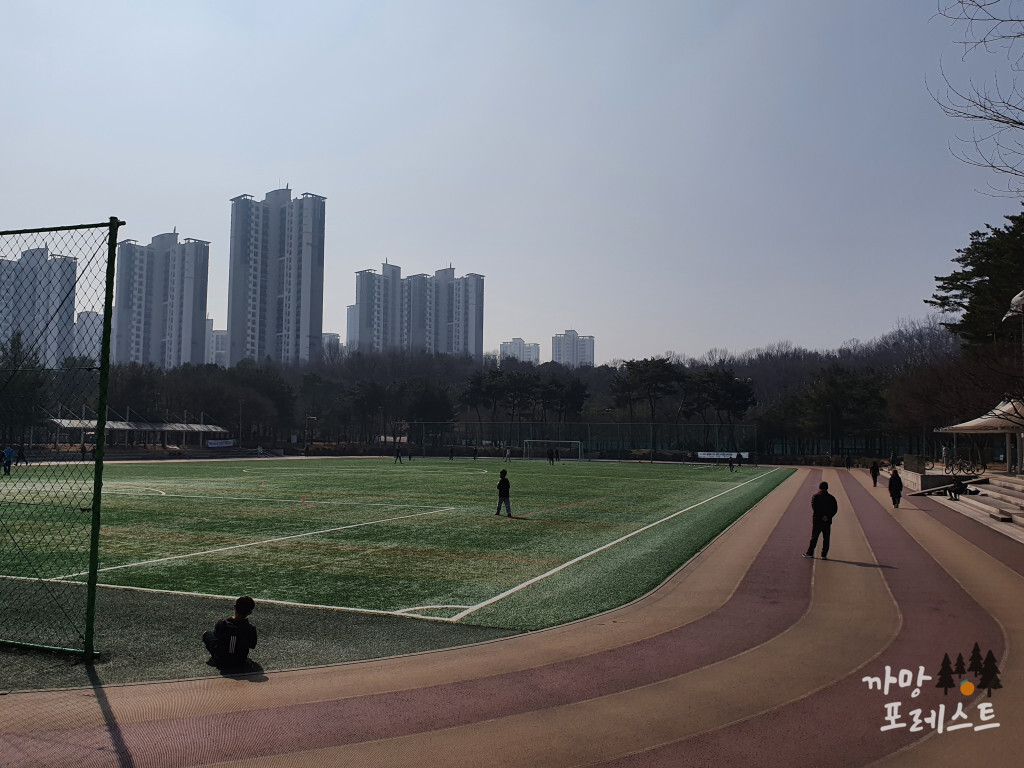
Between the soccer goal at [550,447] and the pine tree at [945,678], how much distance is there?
2874 inches

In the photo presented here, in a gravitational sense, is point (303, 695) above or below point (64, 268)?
below

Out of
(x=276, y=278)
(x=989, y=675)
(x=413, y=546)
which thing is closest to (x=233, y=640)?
(x=989, y=675)

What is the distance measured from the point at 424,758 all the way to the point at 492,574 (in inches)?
304

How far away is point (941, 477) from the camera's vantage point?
34.2 meters

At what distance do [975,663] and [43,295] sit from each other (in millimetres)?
11168

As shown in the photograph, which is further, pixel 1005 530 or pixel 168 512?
pixel 168 512

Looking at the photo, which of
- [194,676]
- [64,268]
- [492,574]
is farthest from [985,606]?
[64,268]

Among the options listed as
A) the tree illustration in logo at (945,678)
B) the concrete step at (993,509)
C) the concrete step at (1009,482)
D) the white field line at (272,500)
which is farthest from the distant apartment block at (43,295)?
the concrete step at (1009,482)

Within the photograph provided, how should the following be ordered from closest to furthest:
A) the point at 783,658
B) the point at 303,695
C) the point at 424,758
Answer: the point at 424,758 → the point at 303,695 → the point at 783,658

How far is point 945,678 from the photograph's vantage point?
287 inches

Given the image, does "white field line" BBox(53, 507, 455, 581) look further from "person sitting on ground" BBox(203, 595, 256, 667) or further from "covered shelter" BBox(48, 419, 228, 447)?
"covered shelter" BBox(48, 419, 228, 447)

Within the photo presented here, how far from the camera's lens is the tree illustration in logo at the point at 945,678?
23.1 feet

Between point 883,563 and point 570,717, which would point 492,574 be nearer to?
point 570,717

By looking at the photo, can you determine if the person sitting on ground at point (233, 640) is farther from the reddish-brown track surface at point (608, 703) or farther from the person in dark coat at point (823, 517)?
the person in dark coat at point (823, 517)
